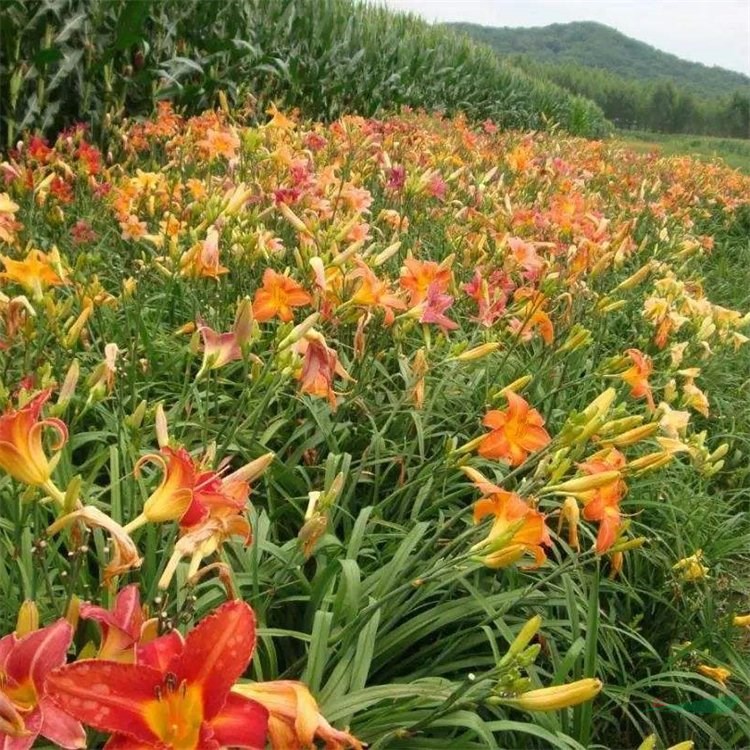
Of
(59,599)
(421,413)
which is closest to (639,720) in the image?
(421,413)

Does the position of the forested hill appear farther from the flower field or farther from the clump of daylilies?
the clump of daylilies

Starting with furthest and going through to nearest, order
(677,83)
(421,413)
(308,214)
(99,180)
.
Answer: (677,83) → (99,180) → (308,214) → (421,413)

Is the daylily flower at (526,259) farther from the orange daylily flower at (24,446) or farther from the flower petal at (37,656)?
→ the flower petal at (37,656)

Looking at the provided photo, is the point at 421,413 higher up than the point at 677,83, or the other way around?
the point at 677,83

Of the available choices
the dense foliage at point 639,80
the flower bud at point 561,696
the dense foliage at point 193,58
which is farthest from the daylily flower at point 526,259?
the dense foliage at point 639,80

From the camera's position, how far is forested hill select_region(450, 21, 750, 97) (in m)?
61.0

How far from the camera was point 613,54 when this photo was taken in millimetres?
63250

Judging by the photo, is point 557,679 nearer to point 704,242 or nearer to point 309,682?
point 309,682

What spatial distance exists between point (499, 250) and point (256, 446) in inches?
46.9

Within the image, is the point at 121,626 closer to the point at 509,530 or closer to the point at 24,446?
the point at 24,446

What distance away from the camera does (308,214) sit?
2.40 metres

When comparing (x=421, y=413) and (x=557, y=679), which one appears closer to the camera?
(x=557, y=679)

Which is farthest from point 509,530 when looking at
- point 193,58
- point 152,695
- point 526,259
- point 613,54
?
point 613,54

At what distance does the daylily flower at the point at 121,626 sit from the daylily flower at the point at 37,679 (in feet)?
0.17
